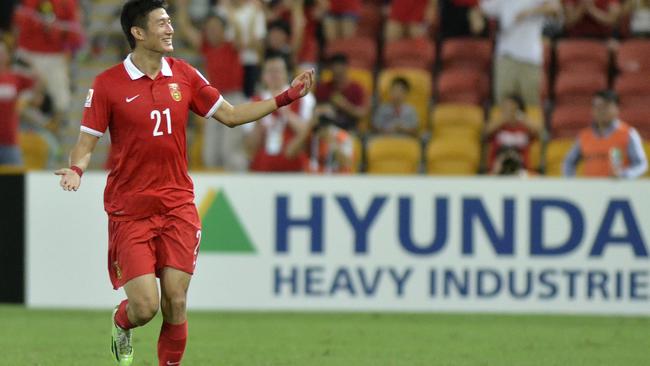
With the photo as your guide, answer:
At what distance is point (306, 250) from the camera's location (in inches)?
531

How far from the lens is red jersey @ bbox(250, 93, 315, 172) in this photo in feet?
48.5

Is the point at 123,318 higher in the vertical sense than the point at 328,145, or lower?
lower

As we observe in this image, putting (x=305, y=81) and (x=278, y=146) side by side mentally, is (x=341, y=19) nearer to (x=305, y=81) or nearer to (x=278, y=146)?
(x=278, y=146)

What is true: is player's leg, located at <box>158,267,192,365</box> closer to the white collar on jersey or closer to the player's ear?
the white collar on jersey

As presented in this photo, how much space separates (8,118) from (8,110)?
10cm

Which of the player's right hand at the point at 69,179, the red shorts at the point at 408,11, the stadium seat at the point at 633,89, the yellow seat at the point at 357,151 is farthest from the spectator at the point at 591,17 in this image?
the player's right hand at the point at 69,179

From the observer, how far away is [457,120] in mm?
16828

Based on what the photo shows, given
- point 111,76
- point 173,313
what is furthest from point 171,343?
point 111,76

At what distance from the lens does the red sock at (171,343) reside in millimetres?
8141

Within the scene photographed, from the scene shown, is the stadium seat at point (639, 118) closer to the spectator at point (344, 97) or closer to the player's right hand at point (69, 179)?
the spectator at point (344, 97)

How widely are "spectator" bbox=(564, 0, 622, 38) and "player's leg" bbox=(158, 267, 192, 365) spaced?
10.7m

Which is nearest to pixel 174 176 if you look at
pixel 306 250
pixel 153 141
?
pixel 153 141

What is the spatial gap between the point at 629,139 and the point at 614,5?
3426 millimetres

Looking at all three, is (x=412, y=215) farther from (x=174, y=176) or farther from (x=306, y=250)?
(x=174, y=176)
